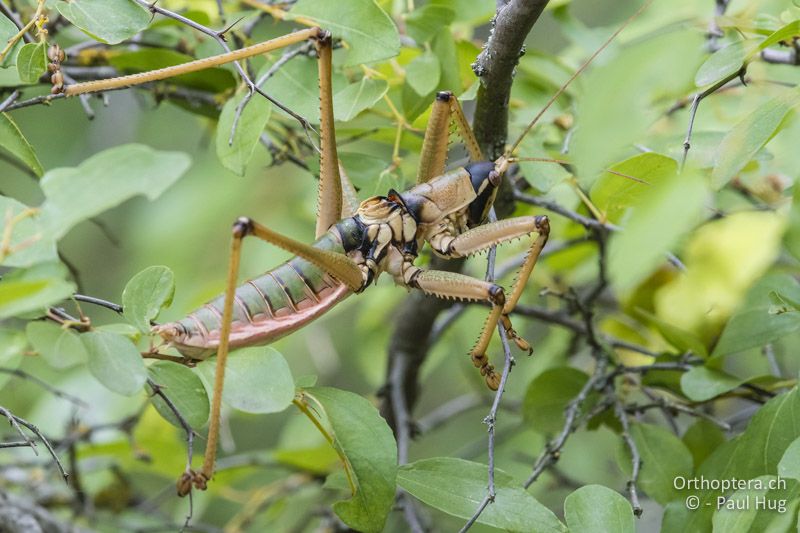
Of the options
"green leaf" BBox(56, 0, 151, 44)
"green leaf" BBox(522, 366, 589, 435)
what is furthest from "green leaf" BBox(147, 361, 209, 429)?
"green leaf" BBox(522, 366, 589, 435)

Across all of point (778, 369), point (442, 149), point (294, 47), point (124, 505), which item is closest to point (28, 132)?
point (124, 505)

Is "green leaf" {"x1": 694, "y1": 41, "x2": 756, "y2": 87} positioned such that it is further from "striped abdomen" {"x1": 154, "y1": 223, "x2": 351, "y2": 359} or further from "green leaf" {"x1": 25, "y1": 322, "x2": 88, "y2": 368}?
"green leaf" {"x1": 25, "y1": 322, "x2": 88, "y2": 368}

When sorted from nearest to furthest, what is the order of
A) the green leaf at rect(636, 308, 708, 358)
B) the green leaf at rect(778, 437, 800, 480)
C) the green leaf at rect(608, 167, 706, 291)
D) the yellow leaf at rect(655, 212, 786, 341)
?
the green leaf at rect(608, 167, 706, 291), the green leaf at rect(778, 437, 800, 480), the green leaf at rect(636, 308, 708, 358), the yellow leaf at rect(655, 212, 786, 341)

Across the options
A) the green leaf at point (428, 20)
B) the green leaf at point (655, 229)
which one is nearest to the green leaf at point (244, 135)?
the green leaf at point (428, 20)

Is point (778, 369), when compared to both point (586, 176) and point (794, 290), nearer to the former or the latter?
point (794, 290)

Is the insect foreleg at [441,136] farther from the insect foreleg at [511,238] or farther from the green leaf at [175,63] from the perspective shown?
the green leaf at [175,63]
